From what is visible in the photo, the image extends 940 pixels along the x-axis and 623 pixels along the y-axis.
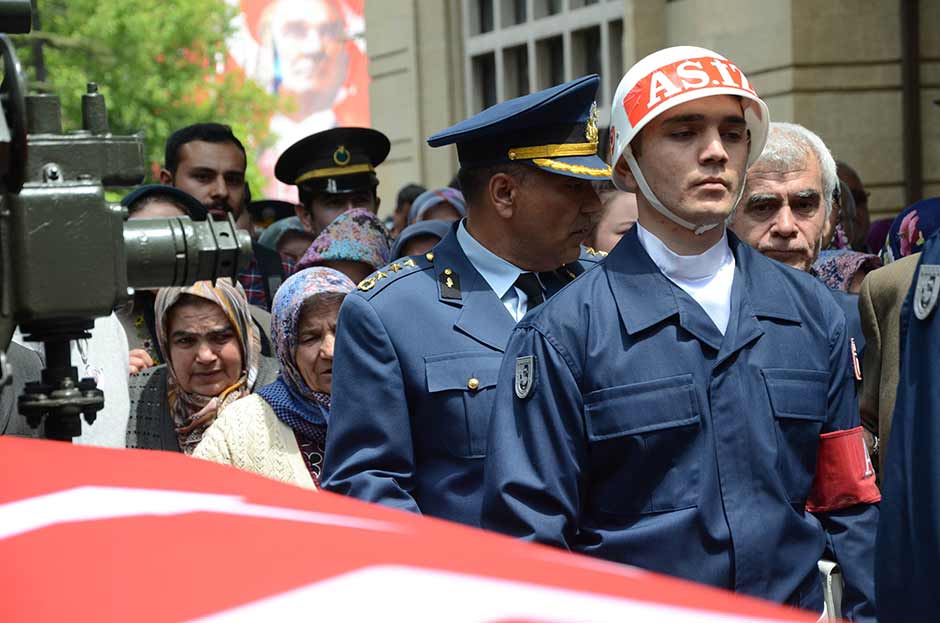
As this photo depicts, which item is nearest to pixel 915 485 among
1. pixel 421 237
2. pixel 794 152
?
pixel 794 152

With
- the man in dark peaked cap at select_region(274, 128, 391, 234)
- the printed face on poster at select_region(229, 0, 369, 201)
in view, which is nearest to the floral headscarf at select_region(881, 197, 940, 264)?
the man in dark peaked cap at select_region(274, 128, 391, 234)

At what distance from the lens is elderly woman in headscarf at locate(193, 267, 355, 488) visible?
14.9 feet

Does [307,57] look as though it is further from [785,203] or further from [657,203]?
[657,203]

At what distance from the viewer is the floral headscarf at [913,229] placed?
16.7 ft

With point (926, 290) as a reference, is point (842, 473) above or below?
below

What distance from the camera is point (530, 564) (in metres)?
1.09

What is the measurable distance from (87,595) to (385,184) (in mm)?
15593

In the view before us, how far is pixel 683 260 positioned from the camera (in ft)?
10.0

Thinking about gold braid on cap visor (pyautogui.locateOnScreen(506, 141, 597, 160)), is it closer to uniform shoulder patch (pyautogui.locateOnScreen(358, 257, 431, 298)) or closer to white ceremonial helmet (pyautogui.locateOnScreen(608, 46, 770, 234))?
uniform shoulder patch (pyautogui.locateOnScreen(358, 257, 431, 298))

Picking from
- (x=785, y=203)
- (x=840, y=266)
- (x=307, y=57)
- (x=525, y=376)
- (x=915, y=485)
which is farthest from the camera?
(x=307, y=57)

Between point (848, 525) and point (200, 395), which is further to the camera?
point (200, 395)

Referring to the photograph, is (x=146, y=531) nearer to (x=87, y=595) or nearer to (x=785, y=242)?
(x=87, y=595)

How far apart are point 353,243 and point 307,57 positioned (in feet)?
239

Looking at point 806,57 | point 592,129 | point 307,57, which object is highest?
point 307,57
